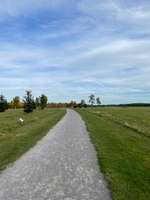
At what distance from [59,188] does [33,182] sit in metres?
0.93

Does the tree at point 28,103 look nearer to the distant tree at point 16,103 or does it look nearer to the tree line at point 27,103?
the tree line at point 27,103

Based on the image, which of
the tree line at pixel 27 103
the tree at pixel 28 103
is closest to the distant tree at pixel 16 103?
the tree line at pixel 27 103

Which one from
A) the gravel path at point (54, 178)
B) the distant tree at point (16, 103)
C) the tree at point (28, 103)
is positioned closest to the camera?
the gravel path at point (54, 178)

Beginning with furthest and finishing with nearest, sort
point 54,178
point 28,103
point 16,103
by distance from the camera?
point 16,103 < point 28,103 < point 54,178

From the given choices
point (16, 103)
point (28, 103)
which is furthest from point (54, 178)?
point (16, 103)

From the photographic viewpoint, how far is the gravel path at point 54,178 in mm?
7340

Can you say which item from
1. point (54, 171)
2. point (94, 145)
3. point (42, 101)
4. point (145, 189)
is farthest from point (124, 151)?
point (42, 101)

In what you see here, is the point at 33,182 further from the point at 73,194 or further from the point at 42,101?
the point at 42,101

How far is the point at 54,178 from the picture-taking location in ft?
29.5

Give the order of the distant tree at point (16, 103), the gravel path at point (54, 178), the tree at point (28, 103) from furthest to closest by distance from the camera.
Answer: the distant tree at point (16, 103), the tree at point (28, 103), the gravel path at point (54, 178)

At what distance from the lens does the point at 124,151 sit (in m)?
14.6

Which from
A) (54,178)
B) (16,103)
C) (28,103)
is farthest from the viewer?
(16,103)

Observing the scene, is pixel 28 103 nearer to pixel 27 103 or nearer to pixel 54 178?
pixel 27 103

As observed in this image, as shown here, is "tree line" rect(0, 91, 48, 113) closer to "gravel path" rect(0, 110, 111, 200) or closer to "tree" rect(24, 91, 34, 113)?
"tree" rect(24, 91, 34, 113)
